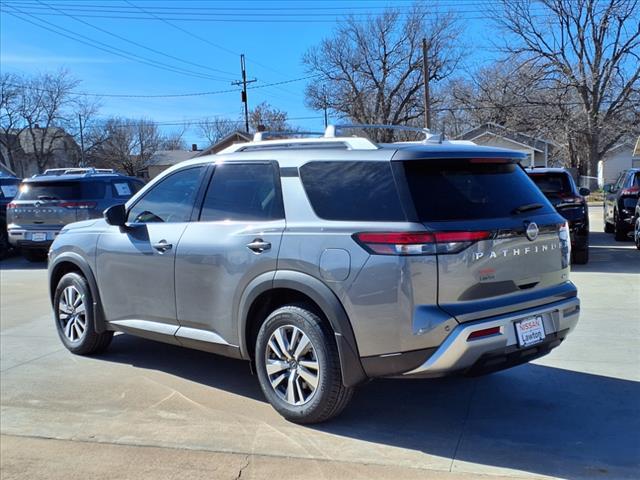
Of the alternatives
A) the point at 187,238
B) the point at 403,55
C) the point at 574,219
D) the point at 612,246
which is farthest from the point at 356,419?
the point at 403,55

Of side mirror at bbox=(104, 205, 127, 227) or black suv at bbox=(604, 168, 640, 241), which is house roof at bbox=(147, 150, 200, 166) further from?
side mirror at bbox=(104, 205, 127, 227)

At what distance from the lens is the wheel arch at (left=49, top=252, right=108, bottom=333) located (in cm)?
552

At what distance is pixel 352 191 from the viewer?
3869mm

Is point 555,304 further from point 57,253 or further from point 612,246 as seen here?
point 612,246

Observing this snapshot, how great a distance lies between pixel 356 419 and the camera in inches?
167

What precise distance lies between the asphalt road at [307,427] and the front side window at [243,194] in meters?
1.45

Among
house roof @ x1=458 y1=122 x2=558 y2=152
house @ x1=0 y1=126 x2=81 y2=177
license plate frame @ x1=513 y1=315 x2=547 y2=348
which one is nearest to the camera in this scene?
license plate frame @ x1=513 y1=315 x2=547 y2=348

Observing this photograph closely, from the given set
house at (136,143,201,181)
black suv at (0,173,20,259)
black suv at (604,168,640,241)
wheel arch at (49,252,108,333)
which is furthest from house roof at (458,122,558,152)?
wheel arch at (49,252,108,333)

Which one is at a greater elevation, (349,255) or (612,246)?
(349,255)

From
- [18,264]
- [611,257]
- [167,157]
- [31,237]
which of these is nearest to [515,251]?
[611,257]

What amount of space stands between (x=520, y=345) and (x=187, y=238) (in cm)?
255

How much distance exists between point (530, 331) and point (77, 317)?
4.17 meters

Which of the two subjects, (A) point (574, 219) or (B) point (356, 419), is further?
(A) point (574, 219)

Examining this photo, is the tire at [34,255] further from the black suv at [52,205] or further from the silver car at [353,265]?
the silver car at [353,265]
